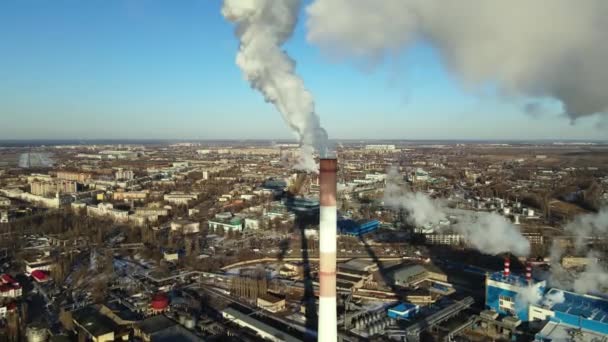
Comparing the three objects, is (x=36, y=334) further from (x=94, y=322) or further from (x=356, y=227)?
(x=356, y=227)

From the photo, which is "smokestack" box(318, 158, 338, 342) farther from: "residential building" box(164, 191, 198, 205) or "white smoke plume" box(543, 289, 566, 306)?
"residential building" box(164, 191, 198, 205)

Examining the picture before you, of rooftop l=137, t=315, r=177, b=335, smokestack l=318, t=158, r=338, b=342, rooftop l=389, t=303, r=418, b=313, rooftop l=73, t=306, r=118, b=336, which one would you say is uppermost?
smokestack l=318, t=158, r=338, b=342

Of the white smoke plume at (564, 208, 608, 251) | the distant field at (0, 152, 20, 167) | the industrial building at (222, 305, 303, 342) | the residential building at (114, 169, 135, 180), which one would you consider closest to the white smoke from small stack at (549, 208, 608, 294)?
the white smoke plume at (564, 208, 608, 251)

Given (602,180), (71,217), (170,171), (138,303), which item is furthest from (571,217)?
(170,171)

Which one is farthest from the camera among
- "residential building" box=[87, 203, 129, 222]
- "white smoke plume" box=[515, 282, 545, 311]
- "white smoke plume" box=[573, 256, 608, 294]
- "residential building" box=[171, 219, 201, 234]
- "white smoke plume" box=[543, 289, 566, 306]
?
"residential building" box=[87, 203, 129, 222]

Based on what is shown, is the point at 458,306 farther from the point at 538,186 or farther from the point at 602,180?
the point at 602,180

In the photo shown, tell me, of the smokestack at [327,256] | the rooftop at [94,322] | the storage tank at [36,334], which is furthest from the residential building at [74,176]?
the smokestack at [327,256]
